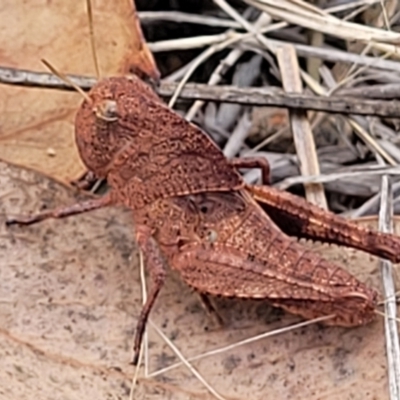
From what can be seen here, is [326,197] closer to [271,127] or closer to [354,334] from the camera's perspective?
[271,127]

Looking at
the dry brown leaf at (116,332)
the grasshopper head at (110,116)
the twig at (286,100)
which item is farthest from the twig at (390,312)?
the grasshopper head at (110,116)

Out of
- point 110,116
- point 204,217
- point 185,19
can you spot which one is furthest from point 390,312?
point 185,19

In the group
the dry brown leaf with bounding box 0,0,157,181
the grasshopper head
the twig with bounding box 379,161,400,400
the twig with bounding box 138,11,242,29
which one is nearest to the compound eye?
the grasshopper head


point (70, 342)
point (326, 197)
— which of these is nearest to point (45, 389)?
point (70, 342)

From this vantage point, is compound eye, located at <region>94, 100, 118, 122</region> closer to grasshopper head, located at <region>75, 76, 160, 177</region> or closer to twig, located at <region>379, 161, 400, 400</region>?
grasshopper head, located at <region>75, 76, 160, 177</region>

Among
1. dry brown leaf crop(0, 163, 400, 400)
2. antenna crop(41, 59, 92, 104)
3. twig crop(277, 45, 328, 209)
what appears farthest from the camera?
twig crop(277, 45, 328, 209)

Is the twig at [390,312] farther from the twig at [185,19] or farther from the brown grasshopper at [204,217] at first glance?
the twig at [185,19]
